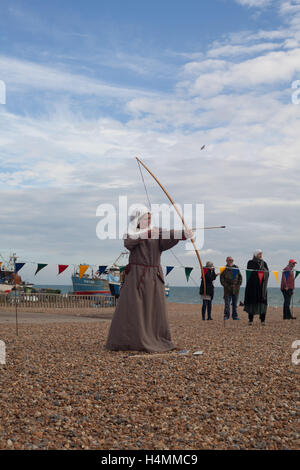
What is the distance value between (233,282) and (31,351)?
8.46 meters

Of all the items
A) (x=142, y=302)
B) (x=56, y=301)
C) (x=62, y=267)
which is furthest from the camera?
(x=56, y=301)

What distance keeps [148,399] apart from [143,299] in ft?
10.1

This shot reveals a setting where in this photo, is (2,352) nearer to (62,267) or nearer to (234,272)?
(234,272)

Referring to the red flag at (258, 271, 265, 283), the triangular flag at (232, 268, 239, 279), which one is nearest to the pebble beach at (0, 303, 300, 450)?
the red flag at (258, 271, 265, 283)

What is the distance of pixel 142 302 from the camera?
27.3 feet

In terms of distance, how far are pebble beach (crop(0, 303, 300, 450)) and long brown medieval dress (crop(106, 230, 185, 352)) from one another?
0.31 m

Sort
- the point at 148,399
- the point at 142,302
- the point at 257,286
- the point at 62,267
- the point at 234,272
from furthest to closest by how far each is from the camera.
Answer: the point at 62,267
the point at 234,272
the point at 257,286
the point at 142,302
the point at 148,399

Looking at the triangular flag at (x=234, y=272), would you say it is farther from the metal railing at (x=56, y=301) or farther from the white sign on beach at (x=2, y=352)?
the metal railing at (x=56, y=301)

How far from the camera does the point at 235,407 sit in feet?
16.7

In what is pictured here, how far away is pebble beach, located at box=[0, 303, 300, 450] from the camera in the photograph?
421 cm

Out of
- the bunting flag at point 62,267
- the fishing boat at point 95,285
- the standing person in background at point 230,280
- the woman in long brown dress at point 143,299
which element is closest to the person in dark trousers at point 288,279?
the standing person in background at point 230,280

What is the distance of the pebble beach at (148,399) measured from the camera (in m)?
4.21

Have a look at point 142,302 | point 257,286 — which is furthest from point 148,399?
→ point 257,286

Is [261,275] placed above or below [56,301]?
above
